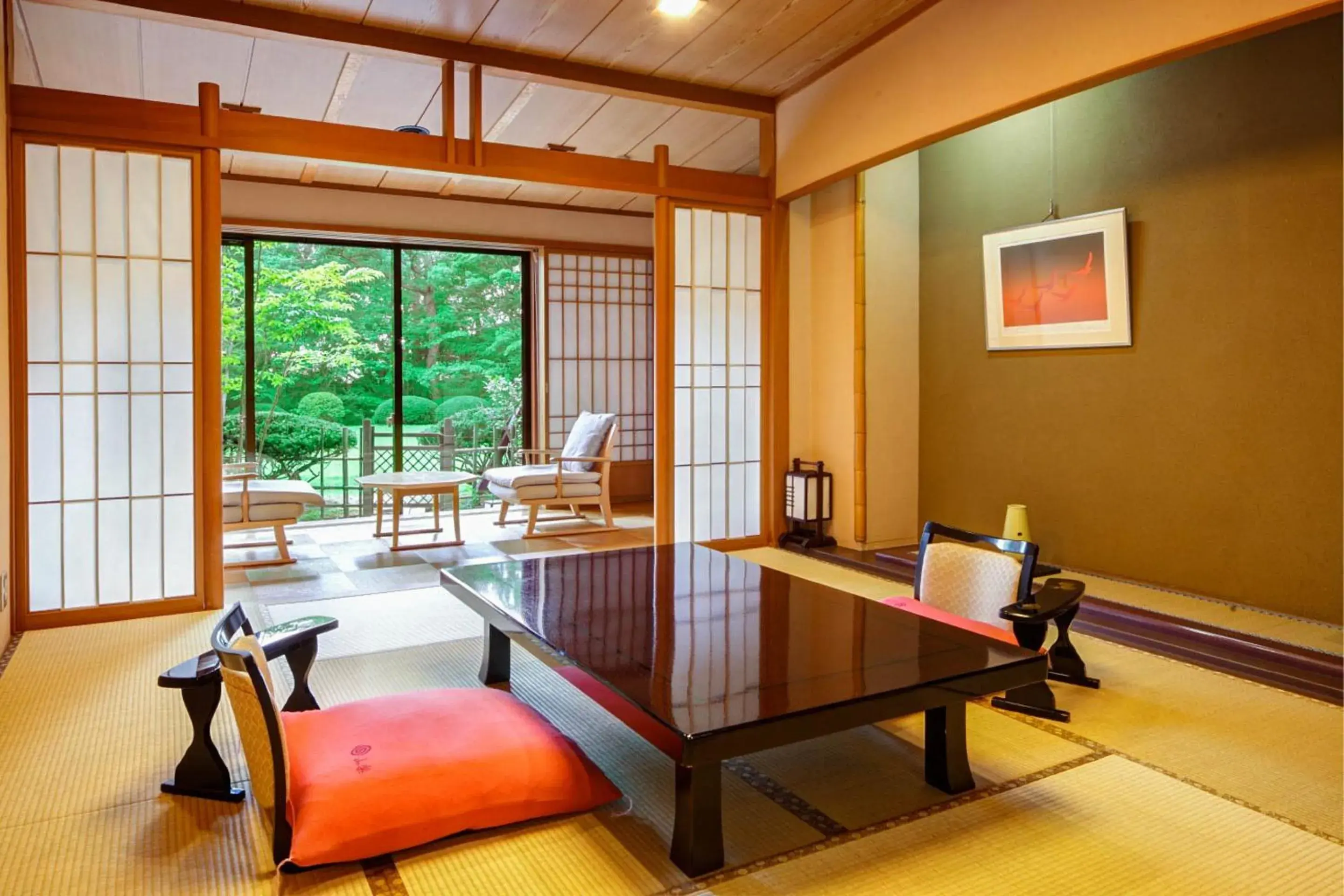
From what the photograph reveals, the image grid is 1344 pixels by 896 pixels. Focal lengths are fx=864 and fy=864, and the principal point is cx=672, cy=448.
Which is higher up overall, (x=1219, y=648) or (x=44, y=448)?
(x=44, y=448)

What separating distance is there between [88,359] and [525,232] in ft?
Answer: 12.9

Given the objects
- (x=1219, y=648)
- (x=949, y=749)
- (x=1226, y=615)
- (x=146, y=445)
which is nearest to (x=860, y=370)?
(x=1226, y=615)

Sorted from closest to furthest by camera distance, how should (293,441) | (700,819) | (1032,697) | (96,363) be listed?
(700,819), (1032,697), (96,363), (293,441)

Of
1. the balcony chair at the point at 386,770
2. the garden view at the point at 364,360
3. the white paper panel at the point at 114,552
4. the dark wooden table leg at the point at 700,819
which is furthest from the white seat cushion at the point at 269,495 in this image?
the dark wooden table leg at the point at 700,819

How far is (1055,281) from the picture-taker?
4.34 m

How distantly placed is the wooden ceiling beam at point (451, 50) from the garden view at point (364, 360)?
4.06 m

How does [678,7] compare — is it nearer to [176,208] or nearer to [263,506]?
[176,208]

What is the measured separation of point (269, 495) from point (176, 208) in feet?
5.39

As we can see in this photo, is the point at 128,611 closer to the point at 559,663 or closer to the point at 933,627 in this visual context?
the point at 559,663

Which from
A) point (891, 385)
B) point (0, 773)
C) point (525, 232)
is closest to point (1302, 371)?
point (891, 385)

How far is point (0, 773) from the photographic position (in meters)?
2.21

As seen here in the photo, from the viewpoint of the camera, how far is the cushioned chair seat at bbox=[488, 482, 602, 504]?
226 inches

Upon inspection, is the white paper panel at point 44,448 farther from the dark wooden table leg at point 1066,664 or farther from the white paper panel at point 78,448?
the dark wooden table leg at point 1066,664

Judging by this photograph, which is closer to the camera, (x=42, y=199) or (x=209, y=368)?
(x=42, y=199)
